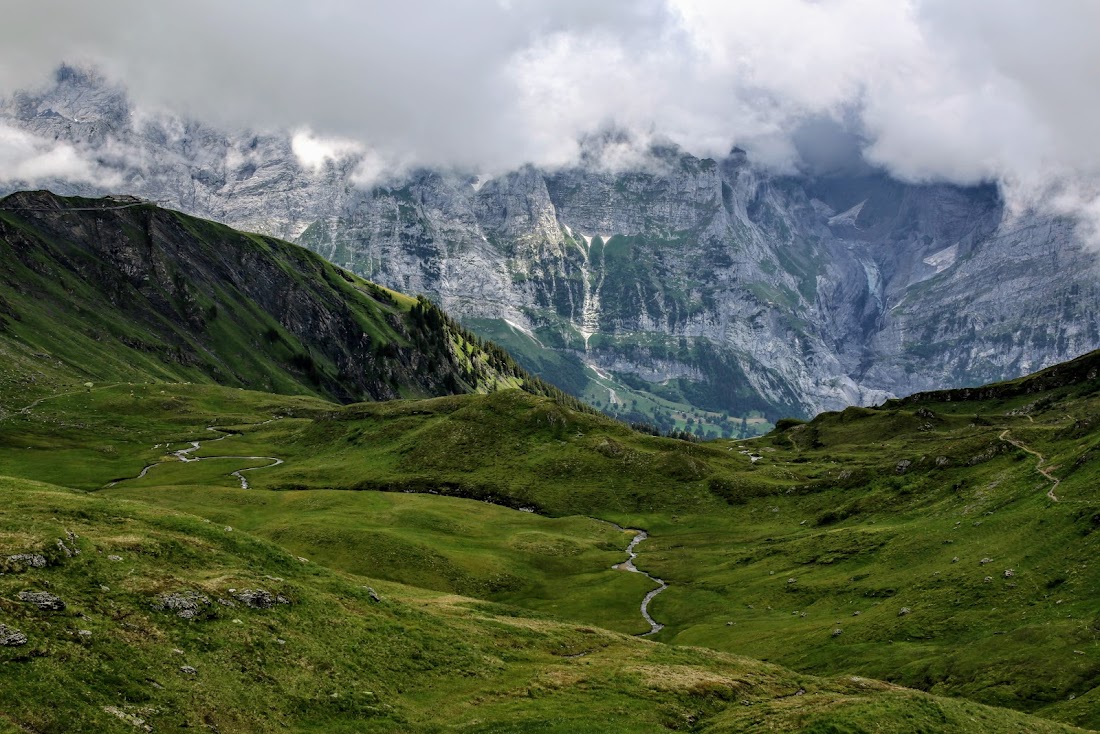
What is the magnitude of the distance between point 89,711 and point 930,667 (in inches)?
2193

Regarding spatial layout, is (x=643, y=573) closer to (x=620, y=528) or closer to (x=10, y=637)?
(x=620, y=528)

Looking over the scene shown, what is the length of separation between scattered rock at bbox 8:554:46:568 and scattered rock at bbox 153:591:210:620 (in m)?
5.74

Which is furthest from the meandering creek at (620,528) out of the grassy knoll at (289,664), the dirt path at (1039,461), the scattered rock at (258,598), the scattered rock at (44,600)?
the scattered rock at (44,600)

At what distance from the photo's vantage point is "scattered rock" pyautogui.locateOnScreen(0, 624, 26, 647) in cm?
3116

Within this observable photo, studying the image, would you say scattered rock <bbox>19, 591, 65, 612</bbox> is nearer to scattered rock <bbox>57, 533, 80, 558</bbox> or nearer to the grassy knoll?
the grassy knoll

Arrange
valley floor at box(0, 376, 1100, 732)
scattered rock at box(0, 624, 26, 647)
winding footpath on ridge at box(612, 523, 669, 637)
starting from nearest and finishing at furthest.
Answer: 1. scattered rock at box(0, 624, 26, 647)
2. valley floor at box(0, 376, 1100, 732)
3. winding footpath on ridge at box(612, 523, 669, 637)

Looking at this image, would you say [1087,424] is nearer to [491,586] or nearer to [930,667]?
[930,667]

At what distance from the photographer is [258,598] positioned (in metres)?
45.0

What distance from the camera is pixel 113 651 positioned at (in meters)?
34.4

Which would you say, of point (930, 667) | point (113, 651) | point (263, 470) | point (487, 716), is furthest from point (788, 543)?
point (263, 470)

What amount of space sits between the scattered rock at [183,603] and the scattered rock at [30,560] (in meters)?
5.74

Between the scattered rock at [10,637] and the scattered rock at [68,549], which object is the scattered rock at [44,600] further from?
the scattered rock at [68,549]

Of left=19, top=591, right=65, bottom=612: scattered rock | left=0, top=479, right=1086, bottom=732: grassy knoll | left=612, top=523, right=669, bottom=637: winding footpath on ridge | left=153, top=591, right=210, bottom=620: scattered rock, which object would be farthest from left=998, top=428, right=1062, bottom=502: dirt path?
left=19, top=591, right=65, bottom=612: scattered rock

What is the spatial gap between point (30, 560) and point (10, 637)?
7.97 metres
